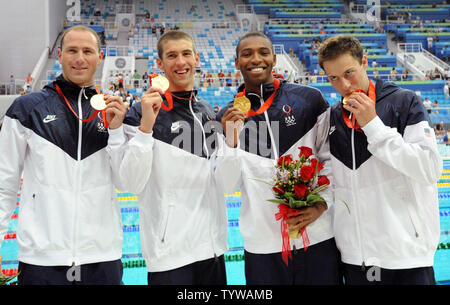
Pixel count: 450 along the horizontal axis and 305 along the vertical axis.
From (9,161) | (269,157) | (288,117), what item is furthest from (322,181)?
(9,161)

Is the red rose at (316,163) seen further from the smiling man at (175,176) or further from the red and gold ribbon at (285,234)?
the smiling man at (175,176)

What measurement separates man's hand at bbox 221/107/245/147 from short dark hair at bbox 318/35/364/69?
22.7 inches

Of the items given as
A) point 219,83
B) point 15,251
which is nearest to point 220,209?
point 15,251

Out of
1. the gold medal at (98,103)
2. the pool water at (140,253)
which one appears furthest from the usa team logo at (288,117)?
the pool water at (140,253)

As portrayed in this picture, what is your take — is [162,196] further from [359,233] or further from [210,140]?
[359,233]

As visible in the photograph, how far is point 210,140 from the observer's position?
2.26m

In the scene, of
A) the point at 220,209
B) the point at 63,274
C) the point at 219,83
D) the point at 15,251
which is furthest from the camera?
the point at 219,83

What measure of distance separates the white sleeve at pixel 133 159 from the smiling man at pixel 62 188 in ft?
0.34

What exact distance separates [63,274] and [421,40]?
79.2 feet

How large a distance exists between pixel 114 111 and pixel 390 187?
58.6 inches

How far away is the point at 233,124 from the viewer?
2.01 metres

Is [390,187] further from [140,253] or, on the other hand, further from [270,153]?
[140,253]

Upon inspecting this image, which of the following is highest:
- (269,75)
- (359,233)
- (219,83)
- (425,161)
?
(219,83)

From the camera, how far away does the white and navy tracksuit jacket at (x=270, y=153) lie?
6.77 feet
